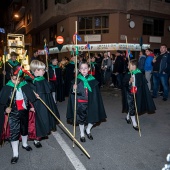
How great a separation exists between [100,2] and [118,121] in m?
15.0

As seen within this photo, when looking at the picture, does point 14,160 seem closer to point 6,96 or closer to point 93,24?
point 6,96

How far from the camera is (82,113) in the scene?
4.71 m

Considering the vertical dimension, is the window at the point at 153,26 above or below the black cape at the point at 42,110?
above

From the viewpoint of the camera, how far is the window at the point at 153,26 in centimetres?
2169

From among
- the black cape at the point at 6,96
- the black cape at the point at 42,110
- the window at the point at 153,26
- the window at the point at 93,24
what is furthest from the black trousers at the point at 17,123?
the window at the point at 153,26

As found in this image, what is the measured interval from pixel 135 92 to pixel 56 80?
3.88m

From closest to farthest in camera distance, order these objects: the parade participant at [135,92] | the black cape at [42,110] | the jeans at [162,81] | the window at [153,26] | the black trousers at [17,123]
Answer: the black trousers at [17,123], the black cape at [42,110], the parade participant at [135,92], the jeans at [162,81], the window at [153,26]

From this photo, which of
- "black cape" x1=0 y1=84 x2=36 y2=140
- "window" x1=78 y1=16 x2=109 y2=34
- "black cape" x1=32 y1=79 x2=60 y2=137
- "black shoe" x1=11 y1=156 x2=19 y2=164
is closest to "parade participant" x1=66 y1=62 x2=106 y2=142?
"black cape" x1=32 y1=79 x2=60 y2=137

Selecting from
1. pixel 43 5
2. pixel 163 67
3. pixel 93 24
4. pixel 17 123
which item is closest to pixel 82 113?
pixel 17 123

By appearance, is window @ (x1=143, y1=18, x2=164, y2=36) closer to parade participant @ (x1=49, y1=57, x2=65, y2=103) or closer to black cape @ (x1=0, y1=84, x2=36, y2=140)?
parade participant @ (x1=49, y1=57, x2=65, y2=103)

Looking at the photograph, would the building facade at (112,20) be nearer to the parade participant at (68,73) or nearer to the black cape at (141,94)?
the parade participant at (68,73)

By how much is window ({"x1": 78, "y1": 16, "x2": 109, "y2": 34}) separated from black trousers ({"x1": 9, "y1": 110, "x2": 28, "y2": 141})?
17.6 metres

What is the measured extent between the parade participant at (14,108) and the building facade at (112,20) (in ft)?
51.4

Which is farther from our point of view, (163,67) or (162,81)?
(162,81)
